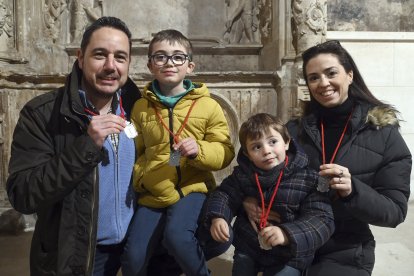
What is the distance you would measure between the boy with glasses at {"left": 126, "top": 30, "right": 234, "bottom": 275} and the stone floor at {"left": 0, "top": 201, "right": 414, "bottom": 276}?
1174mm

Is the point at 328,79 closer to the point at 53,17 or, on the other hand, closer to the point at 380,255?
the point at 380,255

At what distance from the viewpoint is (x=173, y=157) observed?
1.65m

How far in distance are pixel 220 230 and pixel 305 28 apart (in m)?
3.23

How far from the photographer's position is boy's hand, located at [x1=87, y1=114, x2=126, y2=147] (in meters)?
1.42

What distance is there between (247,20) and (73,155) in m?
4.09

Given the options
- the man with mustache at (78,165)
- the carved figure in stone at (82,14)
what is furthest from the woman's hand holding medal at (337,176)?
the carved figure in stone at (82,14)

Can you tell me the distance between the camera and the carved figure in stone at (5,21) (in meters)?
4.21

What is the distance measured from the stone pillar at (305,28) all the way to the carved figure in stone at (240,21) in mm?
805

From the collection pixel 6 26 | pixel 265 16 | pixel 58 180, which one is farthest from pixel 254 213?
pixel 6 26

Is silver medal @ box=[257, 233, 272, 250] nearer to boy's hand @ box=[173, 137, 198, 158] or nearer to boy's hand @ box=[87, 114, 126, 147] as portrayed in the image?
boy's hand @ box=[173, 137, 198, 158]

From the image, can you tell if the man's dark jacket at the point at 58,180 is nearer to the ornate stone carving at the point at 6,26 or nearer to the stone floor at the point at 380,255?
the stone floor at the point at 380,255

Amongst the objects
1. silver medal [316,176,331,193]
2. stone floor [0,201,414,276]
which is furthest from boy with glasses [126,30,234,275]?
stone floor [0,201,414,276]

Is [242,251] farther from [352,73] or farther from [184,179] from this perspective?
[352,73]

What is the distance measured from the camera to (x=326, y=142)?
1.81 metres
